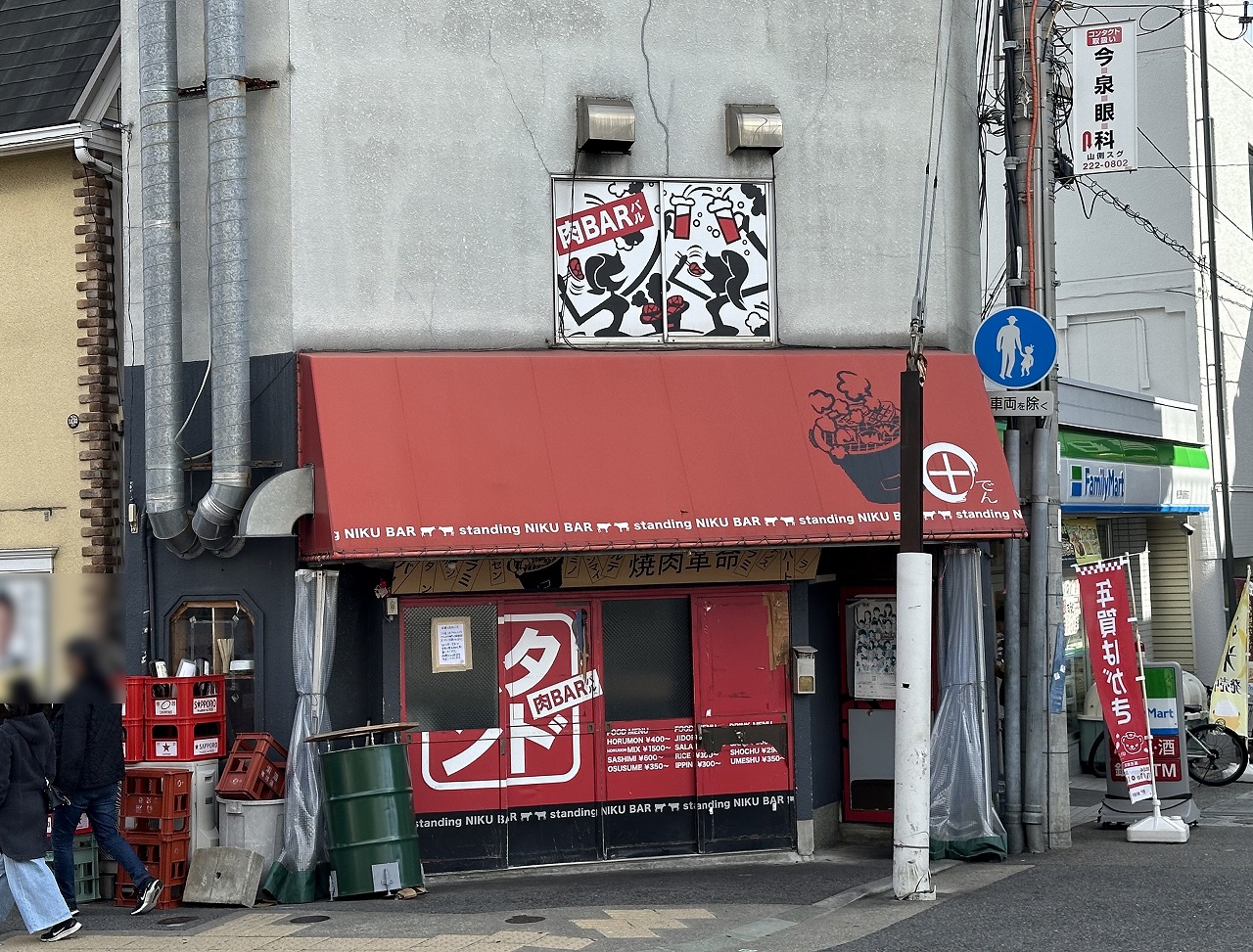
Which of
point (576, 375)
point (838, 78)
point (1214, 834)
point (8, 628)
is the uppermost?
point (838, 78)

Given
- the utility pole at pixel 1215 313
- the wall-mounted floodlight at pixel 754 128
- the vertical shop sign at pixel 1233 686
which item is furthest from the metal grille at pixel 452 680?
the utility pole at pixel 1215 313

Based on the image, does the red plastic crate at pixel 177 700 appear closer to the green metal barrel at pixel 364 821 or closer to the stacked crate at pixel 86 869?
the stacked crate at pixel 86 869

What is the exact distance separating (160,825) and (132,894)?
0.54 meters

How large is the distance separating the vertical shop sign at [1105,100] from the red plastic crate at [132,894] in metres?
13.3

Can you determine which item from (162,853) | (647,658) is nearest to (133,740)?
(162,853)

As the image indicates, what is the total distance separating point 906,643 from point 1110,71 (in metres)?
10.5

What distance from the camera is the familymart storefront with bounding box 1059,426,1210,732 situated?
16328 millimetres

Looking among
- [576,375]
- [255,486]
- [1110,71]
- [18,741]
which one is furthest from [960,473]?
[1110,71]

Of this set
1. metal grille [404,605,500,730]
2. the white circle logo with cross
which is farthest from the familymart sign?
metal grille [404,605,500,730]

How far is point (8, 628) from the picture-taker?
32.0 feet

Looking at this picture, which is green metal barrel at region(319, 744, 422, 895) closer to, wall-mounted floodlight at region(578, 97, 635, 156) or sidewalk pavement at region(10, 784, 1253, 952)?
sidewalk pavement at region(10, 784, 1253, 952)

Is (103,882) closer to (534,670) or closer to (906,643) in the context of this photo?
(534,670)

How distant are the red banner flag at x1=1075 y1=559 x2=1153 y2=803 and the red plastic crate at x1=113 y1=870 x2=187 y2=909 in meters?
7.89

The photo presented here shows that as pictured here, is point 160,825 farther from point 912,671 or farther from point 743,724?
point 912,671
